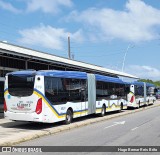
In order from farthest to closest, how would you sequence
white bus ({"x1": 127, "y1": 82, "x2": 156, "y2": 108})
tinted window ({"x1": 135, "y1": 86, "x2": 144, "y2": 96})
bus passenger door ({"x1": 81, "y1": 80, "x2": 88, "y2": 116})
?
tinted window ({"x1": 135, "y1": 86, "x2": 144, "y2": 96}) → white bus ({"x1": 127, "y1": 82, "x2": 156, "y2": 108}) → bus passenger door ({"x1": 81, "y1": 80, "x2": 88, "y2": 116})

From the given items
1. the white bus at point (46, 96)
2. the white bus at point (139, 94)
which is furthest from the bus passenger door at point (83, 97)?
the white bus at point (139, 94)

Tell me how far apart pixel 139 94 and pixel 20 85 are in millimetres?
22925

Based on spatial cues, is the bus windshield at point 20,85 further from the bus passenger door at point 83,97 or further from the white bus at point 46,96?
the bus passenger door at point 83,97

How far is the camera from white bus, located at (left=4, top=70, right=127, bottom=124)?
16.0 m

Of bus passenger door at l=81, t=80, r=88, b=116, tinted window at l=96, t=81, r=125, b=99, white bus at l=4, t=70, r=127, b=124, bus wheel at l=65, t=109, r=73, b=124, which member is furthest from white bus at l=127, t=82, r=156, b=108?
bus wheel at l=65, t=109, r=73, b=124

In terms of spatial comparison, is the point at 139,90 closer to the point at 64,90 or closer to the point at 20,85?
the point at 64,90

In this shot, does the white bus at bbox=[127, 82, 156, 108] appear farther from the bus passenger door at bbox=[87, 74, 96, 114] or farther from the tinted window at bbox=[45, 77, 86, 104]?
the tinted window at bbox=[45, 77, 86, 104]

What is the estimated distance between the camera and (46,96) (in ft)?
53.6

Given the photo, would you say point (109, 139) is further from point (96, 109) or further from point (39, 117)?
point (96, 109)

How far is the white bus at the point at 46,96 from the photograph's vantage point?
52.5ft

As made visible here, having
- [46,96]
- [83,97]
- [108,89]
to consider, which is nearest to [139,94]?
[108,89]

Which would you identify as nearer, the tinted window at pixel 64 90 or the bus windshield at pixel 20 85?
the bus windshield at pixel 20 85

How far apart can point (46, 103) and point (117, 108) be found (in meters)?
12.9

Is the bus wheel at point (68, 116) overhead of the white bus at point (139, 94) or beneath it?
beneath
